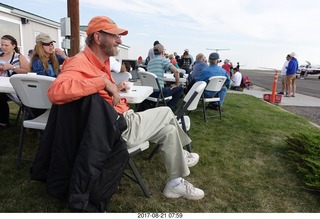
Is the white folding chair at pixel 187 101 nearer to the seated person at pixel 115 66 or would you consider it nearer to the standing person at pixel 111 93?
the standing person at pixel 111 93

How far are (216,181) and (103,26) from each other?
5.88ft

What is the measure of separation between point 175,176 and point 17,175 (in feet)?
5.06

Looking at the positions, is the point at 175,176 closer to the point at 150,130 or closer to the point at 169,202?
the point at 169,202

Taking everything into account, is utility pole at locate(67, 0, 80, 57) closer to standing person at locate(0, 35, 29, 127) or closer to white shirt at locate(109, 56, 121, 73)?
standing person at locate(0, 35, 29, 127)

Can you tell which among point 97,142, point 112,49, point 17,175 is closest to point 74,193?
point 97,142

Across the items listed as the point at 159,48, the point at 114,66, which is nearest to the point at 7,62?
the point at 114,66

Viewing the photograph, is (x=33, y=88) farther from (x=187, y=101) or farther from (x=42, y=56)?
(x=187, y=101)

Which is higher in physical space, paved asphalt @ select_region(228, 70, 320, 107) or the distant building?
the distant building

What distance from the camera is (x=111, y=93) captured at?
5.52ft

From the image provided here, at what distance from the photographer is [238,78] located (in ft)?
35.4

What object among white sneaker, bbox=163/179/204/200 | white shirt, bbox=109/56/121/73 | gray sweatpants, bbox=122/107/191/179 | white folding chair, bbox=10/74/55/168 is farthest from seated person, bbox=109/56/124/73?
white sneaker, bbox=163/179/204/200

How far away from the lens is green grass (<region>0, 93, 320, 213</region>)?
1986 mm

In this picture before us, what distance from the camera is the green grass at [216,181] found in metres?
1.99

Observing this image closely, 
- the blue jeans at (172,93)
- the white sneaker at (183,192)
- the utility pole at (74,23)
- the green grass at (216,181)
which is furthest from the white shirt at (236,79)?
the white sneaker at (183,192)
